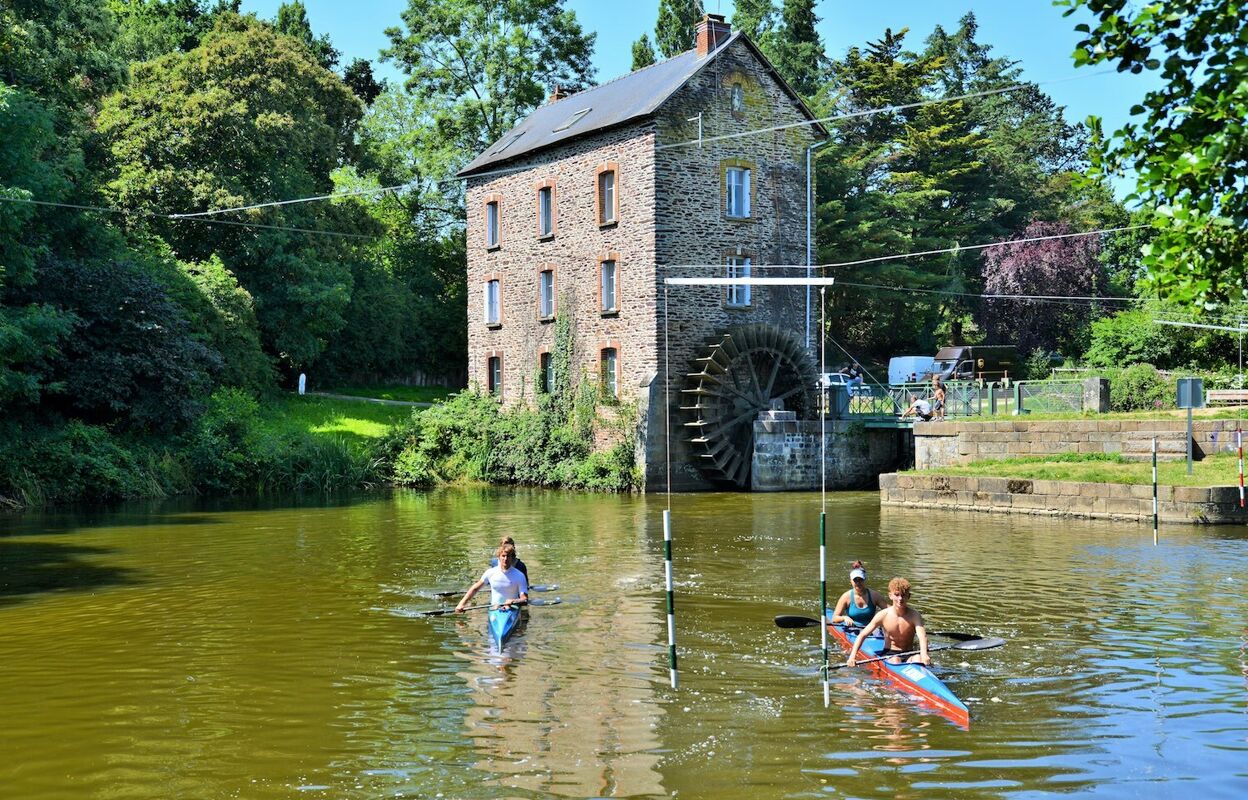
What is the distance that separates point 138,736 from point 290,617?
18.2 feet

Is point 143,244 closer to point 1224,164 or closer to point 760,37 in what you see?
point 760,37

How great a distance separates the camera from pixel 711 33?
125 ft

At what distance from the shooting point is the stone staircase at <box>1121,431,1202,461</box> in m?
28.0

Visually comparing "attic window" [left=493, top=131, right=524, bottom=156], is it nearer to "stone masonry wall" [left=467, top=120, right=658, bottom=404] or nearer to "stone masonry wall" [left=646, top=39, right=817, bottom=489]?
"stone masonry wall" [left=467, top=120, right=658, bottom=404]

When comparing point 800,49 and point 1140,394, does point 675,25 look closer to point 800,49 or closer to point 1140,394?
point 800,49

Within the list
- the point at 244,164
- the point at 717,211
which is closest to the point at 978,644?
the point at 717,211

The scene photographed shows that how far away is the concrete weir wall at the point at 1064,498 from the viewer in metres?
23.9

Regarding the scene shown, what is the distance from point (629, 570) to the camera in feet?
65.3

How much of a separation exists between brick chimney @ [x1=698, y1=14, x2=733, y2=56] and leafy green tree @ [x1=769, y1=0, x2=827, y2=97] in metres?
26.5

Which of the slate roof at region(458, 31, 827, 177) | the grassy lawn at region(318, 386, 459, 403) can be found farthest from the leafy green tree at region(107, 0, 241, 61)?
the slate roof at region(458, 31, 827, 177)

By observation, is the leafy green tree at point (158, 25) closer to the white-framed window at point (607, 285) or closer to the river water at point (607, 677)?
the white-framed window at point (607, 285)

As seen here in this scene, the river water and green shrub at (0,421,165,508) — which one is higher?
green shrub at (0,421,165,508)

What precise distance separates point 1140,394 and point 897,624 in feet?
83.8

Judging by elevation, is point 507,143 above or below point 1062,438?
above
